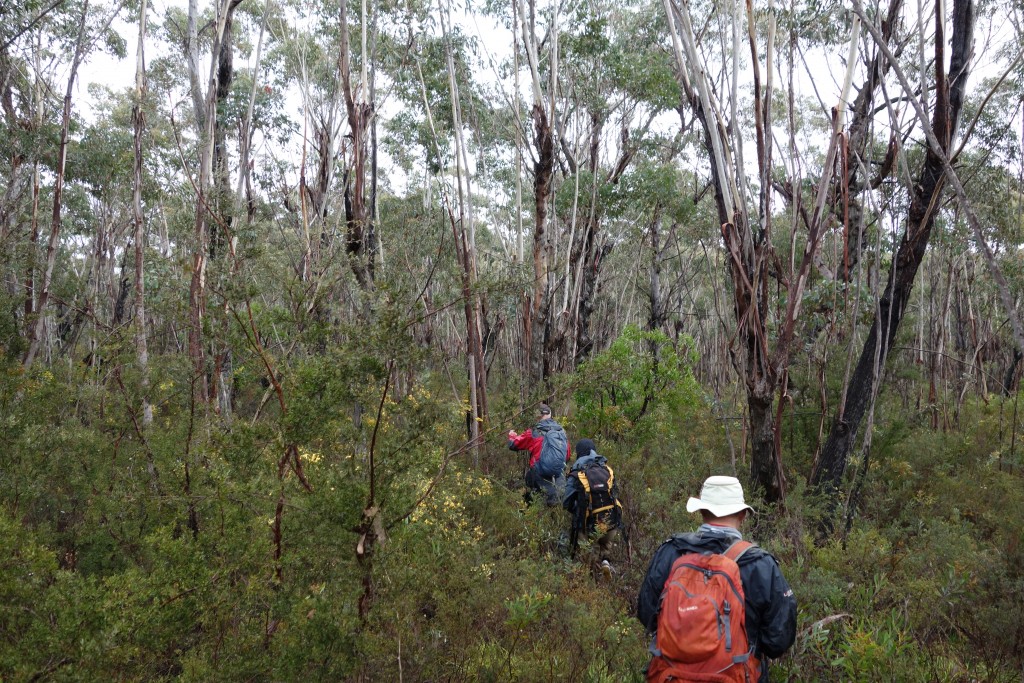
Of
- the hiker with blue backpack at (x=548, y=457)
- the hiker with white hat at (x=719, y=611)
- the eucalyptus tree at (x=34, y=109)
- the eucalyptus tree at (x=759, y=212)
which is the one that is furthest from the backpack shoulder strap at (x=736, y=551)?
the eucalyptus tree at (x=34, y=109)

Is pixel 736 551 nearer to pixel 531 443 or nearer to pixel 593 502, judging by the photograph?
pixel 593 502

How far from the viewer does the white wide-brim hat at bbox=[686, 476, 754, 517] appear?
2.51 metres

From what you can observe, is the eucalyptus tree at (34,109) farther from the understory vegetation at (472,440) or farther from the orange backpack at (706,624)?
the orange backpack at (706,624)

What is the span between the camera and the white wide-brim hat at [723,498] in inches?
98.9

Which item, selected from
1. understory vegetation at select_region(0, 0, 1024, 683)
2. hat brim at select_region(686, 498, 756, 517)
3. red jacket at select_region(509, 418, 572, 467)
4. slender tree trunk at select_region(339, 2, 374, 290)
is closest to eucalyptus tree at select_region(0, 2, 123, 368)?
understory vegetation at select_region(0, 0, 1024, 683)

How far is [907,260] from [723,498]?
357 cm

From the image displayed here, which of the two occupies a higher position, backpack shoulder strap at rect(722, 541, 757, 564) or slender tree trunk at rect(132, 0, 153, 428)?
slender tree trunk at rect(132, 0, 153, 428)

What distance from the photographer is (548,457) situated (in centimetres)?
609

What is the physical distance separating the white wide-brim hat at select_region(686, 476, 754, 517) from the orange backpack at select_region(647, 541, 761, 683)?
0.17 metres

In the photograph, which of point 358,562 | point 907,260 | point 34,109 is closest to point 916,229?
point 907,260

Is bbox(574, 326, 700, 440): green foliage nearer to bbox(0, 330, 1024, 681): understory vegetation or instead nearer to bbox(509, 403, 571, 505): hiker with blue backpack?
bbox(509, 403, 571, 505): hiker with blue backpack

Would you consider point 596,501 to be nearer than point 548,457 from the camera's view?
Yes

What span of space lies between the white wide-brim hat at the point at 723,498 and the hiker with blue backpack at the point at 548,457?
3423 mm

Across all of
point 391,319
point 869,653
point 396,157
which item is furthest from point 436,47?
point 869,653
